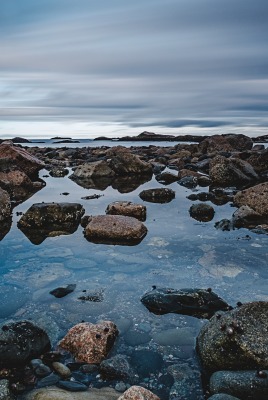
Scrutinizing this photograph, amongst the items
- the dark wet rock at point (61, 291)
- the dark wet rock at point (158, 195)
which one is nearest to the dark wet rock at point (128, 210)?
the dark wet rock at point (158, 195)

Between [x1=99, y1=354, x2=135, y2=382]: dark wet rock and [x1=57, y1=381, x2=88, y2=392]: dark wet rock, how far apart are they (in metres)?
0.31

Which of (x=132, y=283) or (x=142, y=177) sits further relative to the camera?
(x=142, y=177)

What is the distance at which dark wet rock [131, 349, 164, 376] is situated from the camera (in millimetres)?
4410

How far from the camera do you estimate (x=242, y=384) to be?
12.7 feet

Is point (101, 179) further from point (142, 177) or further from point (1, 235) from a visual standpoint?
point (1, 235)

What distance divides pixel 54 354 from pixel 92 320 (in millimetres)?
961

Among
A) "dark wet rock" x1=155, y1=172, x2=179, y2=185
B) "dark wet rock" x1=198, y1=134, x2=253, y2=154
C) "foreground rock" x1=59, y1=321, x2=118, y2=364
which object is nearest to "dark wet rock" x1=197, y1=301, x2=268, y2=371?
"foreground rock" x1=59, y1=321, x2=118, y2=364

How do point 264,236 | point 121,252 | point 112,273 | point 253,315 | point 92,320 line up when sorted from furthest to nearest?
point 264,236
point 121,252
point 112,273
point 92,320
point 253,315

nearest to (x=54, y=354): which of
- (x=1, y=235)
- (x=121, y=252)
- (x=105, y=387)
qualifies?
(x=105, y=387)

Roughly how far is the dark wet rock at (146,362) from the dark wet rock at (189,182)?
1332 centimetres

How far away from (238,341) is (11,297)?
→ 3.72 m

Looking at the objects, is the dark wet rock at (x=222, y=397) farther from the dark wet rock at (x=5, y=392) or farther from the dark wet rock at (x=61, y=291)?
the dark wet rock at (x=61, y=291)

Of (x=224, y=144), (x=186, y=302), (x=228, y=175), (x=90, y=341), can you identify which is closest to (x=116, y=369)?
(x=90, y=341)

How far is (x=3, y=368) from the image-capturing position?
432cm
